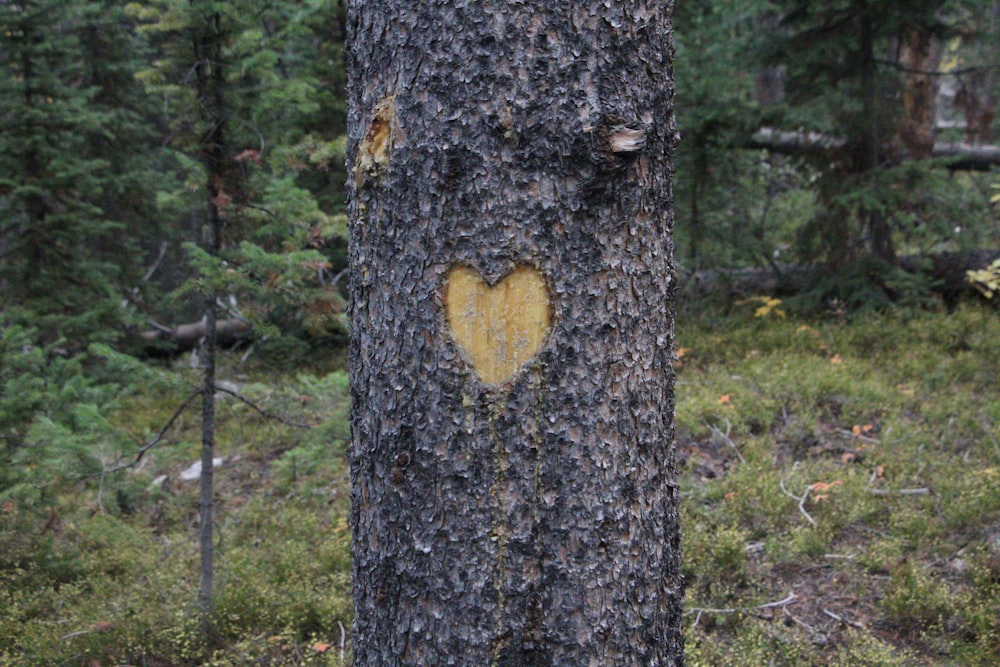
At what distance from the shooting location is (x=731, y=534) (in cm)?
479

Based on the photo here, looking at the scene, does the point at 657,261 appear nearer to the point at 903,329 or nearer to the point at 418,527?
the point at 418,527

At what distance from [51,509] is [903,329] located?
856cm

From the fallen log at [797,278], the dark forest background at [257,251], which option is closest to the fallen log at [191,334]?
the dark forest background at [257,251]

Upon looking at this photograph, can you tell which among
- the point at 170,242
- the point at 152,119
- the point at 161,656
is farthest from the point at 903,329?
the point at 152,119

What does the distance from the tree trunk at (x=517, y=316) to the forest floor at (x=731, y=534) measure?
7.17 ft

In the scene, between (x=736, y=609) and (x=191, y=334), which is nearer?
(x=736, y=609)

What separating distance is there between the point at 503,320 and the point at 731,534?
3502 mm

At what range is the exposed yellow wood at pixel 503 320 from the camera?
1.96 meters

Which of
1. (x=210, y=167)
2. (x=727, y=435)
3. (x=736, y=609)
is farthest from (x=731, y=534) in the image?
(x=210, y=167)

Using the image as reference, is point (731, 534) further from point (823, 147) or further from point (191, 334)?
point (191, 334)

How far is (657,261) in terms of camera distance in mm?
2096

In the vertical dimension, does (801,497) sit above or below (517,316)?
below

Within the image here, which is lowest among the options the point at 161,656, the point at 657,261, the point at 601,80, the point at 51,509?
the point at 161,656

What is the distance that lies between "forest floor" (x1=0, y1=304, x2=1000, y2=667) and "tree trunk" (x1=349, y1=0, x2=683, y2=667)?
2184 millimetres
